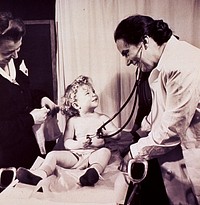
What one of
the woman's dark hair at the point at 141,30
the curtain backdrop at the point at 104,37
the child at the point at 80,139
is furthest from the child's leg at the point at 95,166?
the woman's dark hair at the point at 141,30

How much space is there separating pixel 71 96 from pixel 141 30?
0.97 feet

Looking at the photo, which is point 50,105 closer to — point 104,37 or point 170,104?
point 104,37

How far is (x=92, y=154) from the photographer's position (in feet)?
3.95

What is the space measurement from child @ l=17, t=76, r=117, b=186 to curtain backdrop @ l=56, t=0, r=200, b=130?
0.03 m

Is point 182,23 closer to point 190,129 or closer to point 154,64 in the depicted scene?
point 154,64

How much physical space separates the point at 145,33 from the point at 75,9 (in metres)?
0.24

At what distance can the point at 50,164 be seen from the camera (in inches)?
47.2

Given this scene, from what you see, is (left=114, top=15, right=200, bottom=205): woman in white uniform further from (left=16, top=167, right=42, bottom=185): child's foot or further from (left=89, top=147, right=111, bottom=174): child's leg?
(left=16, top=167, right=42, bottom=185): child's foot

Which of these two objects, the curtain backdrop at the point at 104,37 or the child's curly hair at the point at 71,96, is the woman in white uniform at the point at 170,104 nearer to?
the curtain backdrop at the point at 104,37

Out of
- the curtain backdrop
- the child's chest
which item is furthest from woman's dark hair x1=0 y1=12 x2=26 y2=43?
the child's chest

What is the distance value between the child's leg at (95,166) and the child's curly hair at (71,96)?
0.47 feet

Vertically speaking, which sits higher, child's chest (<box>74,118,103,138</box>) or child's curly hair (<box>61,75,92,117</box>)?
child's curly hair (<box>61,75,92,117</box>)

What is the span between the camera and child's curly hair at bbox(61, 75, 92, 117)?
1199 mm

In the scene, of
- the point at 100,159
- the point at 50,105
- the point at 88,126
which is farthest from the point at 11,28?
the point at 100,159
